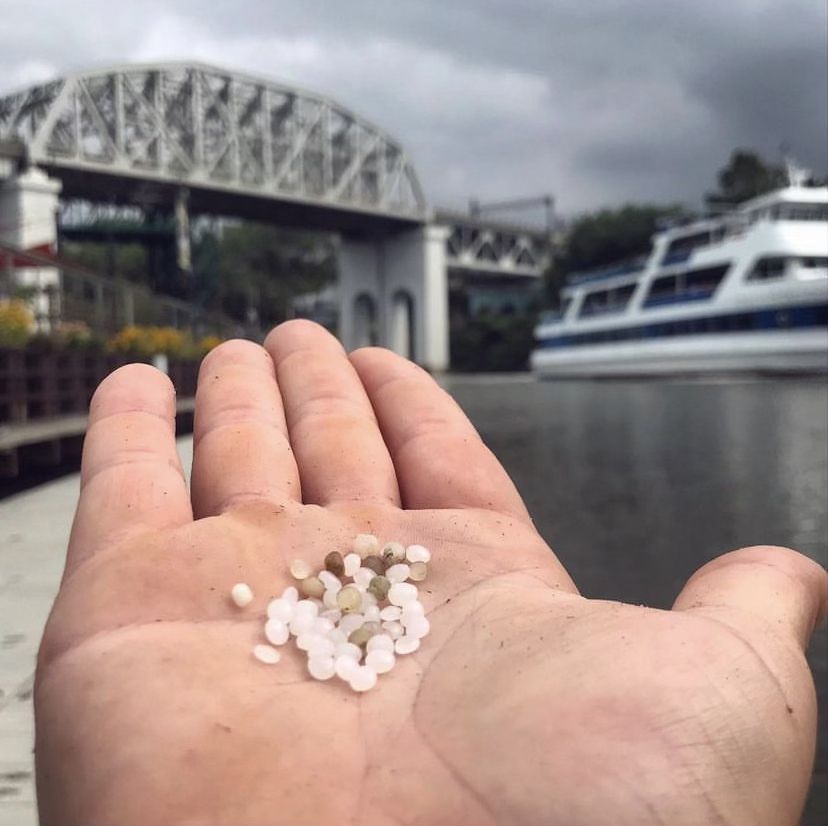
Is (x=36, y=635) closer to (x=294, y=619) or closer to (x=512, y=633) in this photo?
(x=294, y=619)

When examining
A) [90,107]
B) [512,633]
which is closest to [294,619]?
→ [512,633]

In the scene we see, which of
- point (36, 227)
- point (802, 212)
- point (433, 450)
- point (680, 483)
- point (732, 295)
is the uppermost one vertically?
point (36, 227)

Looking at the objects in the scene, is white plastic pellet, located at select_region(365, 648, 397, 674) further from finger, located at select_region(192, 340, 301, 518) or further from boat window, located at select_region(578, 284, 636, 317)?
boat window, located at select_region(578, 284, 636, 317)

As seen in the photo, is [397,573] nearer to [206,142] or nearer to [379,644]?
[379,644]

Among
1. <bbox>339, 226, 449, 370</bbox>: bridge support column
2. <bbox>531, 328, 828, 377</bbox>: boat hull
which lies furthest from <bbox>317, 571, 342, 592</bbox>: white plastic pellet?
<bbox>339, 226, 449, 370</bbox>: bridge support column

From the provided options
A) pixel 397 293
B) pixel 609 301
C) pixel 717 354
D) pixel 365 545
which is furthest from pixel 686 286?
pixel 397 293

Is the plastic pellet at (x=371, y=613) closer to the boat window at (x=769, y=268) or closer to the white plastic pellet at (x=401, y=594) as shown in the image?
the white plastic pellet at (x=401, y=594)
